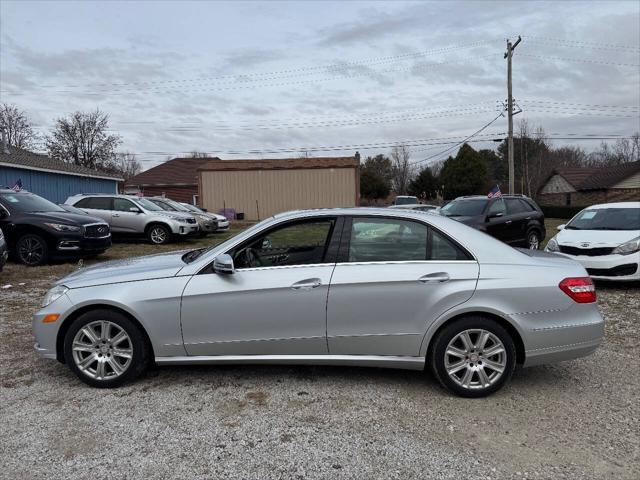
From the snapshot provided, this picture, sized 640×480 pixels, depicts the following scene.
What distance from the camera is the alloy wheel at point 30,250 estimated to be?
1036 cm

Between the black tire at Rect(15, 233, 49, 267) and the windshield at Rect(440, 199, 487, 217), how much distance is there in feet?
30.8

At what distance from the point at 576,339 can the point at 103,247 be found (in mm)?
10070

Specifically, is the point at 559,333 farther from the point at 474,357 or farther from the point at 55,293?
the point at 55,293

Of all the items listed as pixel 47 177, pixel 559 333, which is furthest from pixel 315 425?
pixel 47 177

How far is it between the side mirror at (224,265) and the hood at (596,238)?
22.5 feet

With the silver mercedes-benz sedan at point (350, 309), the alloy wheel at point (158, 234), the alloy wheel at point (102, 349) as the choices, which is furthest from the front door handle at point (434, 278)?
the alloy wheel at point (158, 234)

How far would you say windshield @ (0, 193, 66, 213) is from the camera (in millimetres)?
10641

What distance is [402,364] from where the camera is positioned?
12.8ft

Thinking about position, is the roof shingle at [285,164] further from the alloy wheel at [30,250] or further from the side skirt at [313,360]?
the side skirt at [313,360]

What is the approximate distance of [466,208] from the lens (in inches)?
509

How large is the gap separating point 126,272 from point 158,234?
1168cm

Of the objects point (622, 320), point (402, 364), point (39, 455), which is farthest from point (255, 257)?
point (622, 320)

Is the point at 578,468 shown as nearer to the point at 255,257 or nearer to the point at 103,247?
the point at 255,257

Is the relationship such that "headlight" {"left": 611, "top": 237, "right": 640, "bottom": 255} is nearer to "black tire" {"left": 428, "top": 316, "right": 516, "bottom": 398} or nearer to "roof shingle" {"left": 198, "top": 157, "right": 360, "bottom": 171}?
"black tire" {"left": 428, "top": 316, "right": 516, "bottom": 398}
